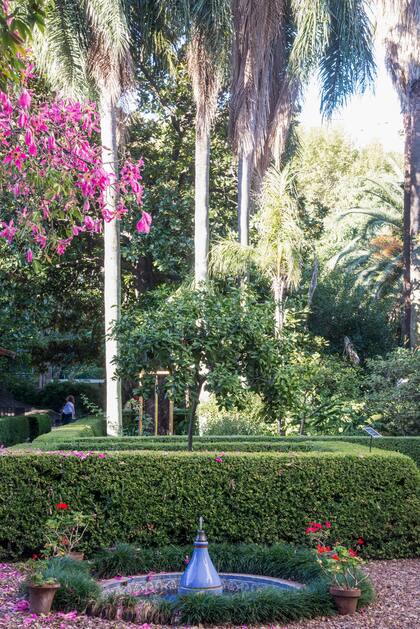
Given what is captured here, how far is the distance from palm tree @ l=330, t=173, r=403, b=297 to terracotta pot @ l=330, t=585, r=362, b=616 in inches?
822

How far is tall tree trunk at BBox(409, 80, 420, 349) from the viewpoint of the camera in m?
18.6

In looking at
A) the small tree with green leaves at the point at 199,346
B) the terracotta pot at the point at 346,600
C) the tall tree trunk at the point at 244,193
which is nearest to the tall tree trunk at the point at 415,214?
the tall tree trunk at the point at 244,193

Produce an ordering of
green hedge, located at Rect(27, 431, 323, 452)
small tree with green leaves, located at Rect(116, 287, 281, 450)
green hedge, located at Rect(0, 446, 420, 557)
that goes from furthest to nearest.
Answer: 1. green hedge, located at Rect(27, 431, 323, 452)
2. small tree with green leaves, located at Rect(116, 287, 281, 450)
3. green hedge, located at Rect(0, 446, 420, 557)

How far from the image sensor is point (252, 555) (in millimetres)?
7539

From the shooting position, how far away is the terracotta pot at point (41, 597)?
5.92 metres

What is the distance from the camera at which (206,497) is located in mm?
8320

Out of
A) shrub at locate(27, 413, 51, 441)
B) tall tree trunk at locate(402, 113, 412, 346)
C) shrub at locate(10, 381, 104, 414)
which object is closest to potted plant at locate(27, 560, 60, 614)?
tall tree trunk at locate(402, 113, 412, 346)

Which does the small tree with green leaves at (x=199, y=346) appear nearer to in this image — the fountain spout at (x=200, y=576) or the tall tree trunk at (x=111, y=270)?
the fountain spout at (x=200, y=576)

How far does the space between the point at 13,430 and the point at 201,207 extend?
691 cm

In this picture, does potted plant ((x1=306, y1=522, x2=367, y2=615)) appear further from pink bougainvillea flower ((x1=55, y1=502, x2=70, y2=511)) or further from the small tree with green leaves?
the small tree with green leaves

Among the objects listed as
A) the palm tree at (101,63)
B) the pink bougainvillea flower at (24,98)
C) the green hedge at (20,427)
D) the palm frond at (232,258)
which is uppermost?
the palm tree at (101,63)

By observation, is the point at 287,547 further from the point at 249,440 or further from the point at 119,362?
the point at 249,440

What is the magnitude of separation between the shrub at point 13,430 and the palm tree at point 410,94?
29.1 ft

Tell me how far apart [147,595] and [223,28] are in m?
13.2
